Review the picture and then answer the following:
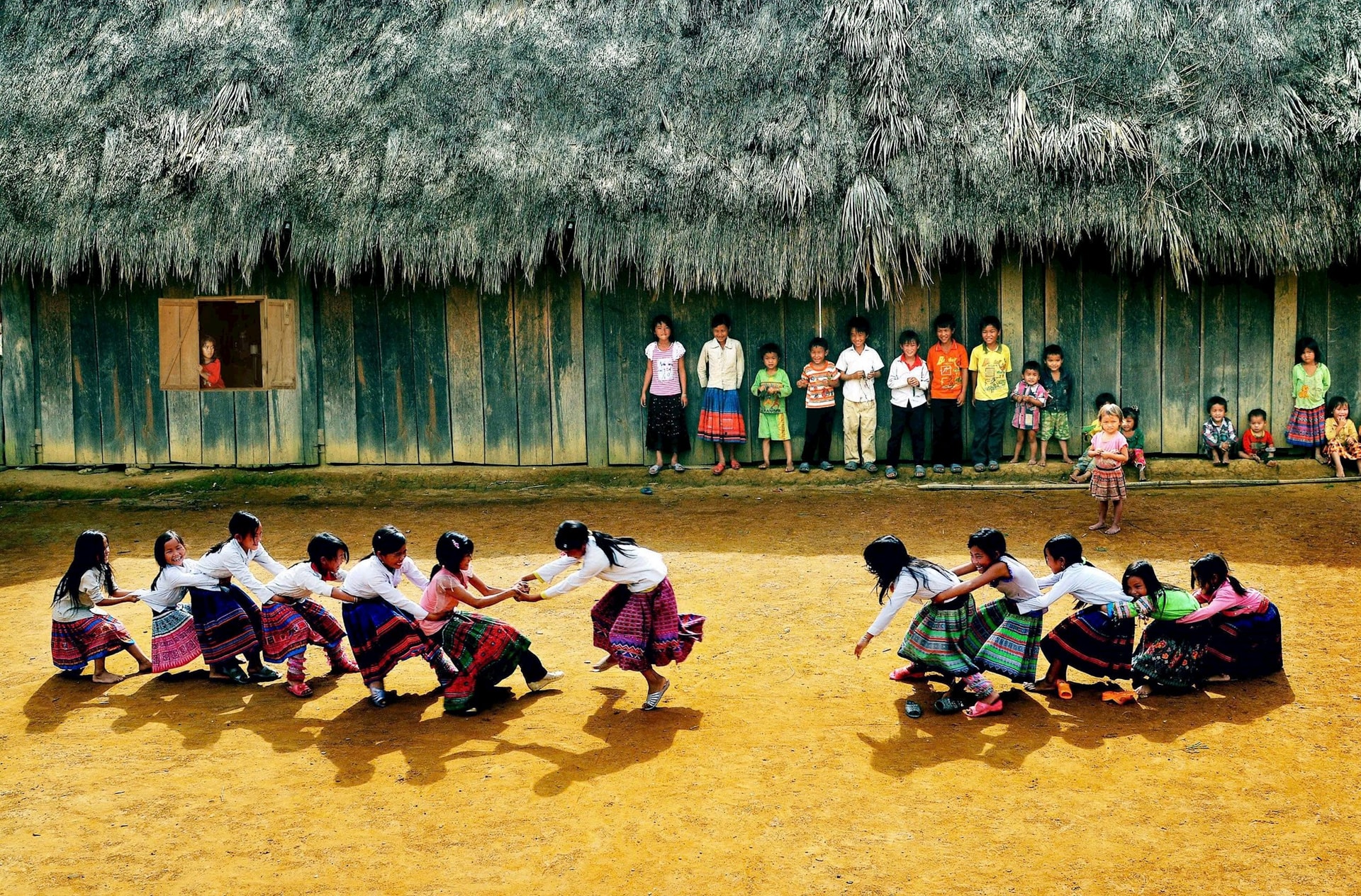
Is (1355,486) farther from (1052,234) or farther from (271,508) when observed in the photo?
(271,508)

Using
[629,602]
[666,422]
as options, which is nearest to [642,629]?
[629,602]

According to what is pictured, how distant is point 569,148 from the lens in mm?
8867

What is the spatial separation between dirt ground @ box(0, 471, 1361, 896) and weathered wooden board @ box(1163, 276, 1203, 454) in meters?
2.47

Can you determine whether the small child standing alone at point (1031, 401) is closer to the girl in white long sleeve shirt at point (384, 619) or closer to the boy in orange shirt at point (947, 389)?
the boy in orange shirt at point (947, 389)

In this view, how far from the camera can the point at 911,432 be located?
30.2 feet

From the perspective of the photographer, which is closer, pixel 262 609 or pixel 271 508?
pixel 262 609

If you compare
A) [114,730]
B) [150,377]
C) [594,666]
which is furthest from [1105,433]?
[150,377]

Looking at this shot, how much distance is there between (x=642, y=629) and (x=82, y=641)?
2520 millimetres

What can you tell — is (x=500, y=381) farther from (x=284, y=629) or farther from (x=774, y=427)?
(x=284, y=629)

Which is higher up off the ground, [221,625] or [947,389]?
[947,389]

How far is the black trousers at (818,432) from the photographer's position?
30.1 ft

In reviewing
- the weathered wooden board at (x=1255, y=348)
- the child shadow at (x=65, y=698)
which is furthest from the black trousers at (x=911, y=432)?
the child shadow at (x=65, y=698)

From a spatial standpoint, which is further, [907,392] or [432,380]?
[432,380]

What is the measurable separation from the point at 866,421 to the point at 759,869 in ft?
19.1
